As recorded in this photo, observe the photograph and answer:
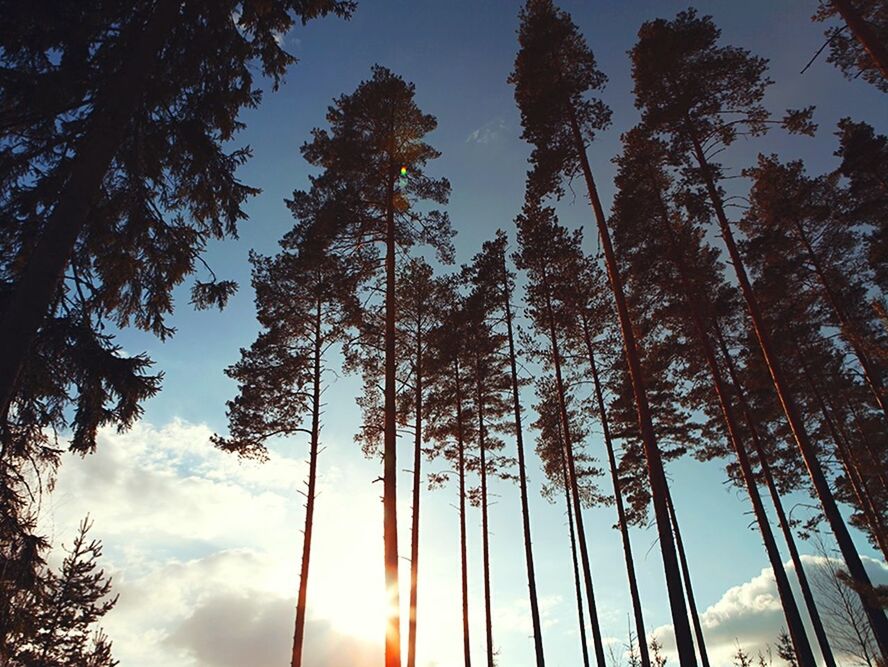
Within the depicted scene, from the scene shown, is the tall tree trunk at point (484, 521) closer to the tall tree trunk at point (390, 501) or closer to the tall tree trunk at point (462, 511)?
the tall tree trunk at point (462, 511)

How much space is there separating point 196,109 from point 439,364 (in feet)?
43.2

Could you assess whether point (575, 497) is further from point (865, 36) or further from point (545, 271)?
point (865, 36)

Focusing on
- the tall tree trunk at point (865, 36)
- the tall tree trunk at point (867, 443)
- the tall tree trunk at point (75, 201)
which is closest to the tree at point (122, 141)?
the tall tree trunk at point (75, 201)

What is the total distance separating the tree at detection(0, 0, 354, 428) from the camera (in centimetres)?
540

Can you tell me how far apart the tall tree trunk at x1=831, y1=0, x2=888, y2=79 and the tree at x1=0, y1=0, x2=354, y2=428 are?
8.96 metres

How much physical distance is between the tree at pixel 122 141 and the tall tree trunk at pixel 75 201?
1cm

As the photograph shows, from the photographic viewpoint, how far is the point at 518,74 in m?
14.3

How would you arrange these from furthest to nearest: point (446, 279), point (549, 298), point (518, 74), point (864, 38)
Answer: point (446, 279)
point (549, 298)
point (518, 74)
point (864, 38)

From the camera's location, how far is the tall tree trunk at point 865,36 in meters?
8.32

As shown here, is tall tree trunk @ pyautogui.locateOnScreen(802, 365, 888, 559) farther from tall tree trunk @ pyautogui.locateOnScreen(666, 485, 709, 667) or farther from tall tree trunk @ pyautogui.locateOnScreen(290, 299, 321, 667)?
tall tree trunk @ pyautogui.locateOnScreen(290, 299, 321, 667)

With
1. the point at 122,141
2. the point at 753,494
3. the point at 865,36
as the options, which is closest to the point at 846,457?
the point at 753,494

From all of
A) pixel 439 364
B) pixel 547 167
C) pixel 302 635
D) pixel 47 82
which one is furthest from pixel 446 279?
pixel 47 82

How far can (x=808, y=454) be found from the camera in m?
11.6

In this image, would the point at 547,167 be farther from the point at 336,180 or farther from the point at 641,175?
the point at 336,180
